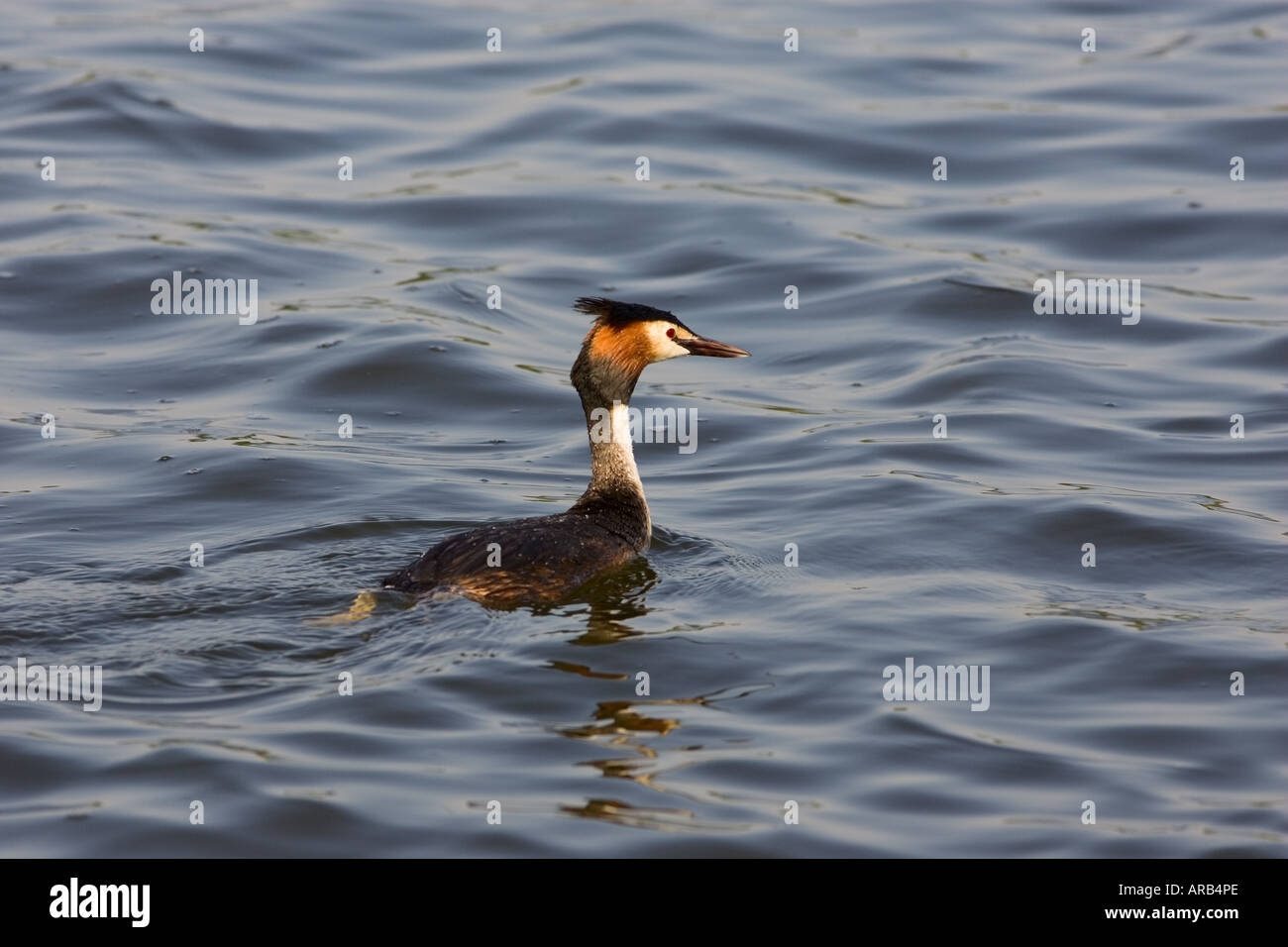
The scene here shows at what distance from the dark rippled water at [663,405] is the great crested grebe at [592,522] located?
189mm

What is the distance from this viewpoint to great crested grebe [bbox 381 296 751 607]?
864 cm

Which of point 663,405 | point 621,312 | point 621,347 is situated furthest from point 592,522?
point 663,405

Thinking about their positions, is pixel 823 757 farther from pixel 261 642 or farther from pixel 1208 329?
pixel 1208 329

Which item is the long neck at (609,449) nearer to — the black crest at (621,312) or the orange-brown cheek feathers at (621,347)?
the orange-brown cheek feathers at (621,347)

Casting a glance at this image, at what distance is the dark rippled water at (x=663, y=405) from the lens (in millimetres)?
7184

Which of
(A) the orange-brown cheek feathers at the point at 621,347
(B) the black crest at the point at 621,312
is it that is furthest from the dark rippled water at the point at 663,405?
(B) the black crest at the point at 621,312

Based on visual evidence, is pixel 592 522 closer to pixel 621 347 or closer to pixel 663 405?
pixel 621 347

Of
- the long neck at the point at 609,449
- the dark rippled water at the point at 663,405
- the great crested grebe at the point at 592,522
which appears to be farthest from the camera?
the long neck at the point at 609,449

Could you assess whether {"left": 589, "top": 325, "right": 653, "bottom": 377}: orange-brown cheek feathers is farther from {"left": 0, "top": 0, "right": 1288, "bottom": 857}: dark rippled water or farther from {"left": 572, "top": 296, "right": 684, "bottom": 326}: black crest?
{"left": 0, "top": 0, "right": 1288, "bottom": 857}: dark rippled water

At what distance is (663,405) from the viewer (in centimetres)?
1279

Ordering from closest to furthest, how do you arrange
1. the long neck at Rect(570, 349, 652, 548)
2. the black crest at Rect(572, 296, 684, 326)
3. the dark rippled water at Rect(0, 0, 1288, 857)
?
the dark rippled water at Rect(0, 0, 1288, 857), the black crest at Rect(572, 296, 684, 326), the long neck at Rect(570, 349, 652, 548)

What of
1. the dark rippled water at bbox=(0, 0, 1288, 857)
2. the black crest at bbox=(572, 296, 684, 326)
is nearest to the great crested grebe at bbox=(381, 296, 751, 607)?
the black crest at bbox=(572, 296, 684, 326)

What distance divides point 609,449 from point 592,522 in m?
0.58

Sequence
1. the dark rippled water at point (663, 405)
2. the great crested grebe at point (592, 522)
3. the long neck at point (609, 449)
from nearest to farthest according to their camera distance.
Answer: the dark rippled water at point (663, 405) < the great crested grebe at point (592, 522) < the long neck at point (609, 449)
